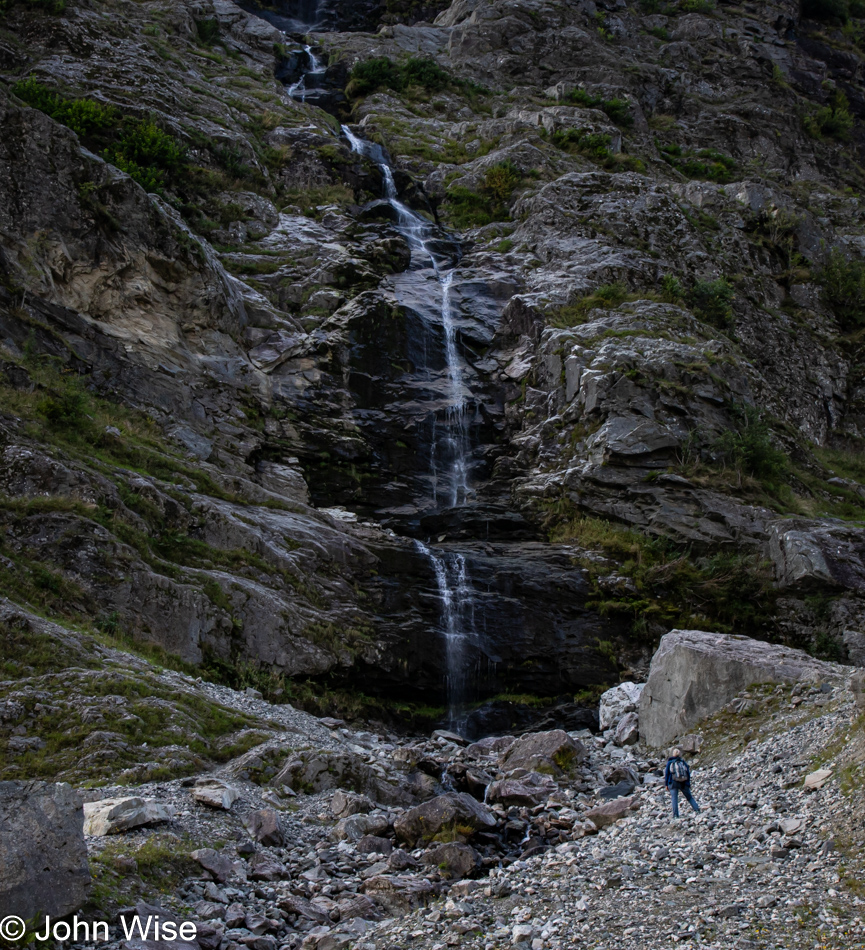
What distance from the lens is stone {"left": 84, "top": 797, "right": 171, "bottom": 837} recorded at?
7.54 m

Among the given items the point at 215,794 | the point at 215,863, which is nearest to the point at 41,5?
the point at 215,794

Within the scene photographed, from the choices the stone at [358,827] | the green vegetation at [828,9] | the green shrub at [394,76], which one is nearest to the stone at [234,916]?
the stone at [358,827]

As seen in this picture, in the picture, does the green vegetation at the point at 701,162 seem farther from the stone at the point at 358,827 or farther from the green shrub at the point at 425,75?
the stone at the point at 358,827

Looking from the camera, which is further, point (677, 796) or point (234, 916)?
point (677, 796)

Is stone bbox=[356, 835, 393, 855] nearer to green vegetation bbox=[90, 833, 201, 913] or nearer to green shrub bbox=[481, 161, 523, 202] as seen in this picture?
green vegetation bbox=[90, 833, 201, 913]

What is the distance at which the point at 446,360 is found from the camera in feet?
90.4

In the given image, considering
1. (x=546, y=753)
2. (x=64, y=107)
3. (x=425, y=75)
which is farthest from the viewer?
(x=425, y=75)

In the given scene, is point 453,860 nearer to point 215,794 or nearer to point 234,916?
point 234,916

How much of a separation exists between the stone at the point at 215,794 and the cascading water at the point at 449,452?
7.52m

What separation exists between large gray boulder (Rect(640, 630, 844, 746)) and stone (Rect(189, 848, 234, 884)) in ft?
25.7

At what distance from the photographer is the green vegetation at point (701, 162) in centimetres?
4434

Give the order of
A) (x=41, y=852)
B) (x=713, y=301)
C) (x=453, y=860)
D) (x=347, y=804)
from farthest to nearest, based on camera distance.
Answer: (x=713, y=301) → (x=347, y=804) → (x=453, y=860) → (x=41, y=852)

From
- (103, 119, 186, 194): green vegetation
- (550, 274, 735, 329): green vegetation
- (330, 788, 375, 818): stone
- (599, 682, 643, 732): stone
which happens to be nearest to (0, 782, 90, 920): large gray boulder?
(330, 788, 375, 818): stone

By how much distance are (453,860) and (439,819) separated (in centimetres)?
88
